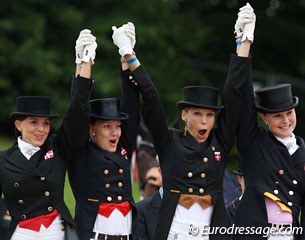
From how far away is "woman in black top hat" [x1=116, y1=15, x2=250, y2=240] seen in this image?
5.94 meters

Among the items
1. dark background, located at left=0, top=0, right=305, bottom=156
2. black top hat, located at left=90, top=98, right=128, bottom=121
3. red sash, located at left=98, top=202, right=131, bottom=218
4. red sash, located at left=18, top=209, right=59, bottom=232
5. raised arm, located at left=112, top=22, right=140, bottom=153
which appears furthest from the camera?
dark background, located at left=0, top=0, right=305, bottom=156

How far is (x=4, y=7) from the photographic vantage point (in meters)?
18.4

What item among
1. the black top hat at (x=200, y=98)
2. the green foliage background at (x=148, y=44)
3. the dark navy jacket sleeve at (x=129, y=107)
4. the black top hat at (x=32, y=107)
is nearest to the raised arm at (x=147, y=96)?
the dark navy jacket sleeve at (x=129, y=107)

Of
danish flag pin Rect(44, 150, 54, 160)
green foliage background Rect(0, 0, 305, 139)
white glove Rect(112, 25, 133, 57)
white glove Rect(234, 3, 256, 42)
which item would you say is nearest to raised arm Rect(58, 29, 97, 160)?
danish flag pin Rect(44, 150, 54, 160)

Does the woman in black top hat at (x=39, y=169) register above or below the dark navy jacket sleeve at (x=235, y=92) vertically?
below

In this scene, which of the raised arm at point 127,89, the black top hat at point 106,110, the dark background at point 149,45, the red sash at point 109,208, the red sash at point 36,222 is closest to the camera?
the red sash at point 36,222

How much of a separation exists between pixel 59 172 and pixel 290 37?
1643cm

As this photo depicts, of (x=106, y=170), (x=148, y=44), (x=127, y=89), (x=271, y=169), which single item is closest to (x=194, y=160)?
(x=271, y=169)

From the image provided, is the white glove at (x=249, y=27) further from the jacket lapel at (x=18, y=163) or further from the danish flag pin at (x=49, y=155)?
the jacket lapel at (x=18, y=163)

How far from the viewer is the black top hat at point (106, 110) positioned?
20.5ft

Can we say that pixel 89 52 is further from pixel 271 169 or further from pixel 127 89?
pixel 271 169

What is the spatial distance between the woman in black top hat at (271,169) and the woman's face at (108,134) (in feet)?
3.61

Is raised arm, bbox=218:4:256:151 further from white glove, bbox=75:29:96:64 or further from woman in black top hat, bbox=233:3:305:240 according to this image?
white glove, bbox=75:29:96:64

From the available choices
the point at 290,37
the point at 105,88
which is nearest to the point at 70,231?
the point at 105,88
